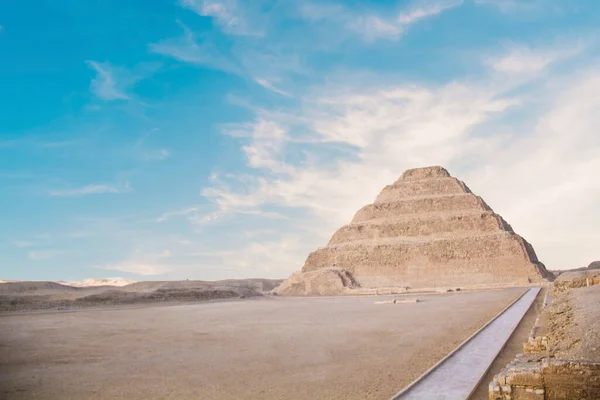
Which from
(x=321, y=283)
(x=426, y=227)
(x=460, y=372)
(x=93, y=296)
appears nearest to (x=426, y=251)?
(x=426, y=227)

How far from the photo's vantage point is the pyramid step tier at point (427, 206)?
59.2m

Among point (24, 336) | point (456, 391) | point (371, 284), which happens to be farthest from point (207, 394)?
point (371, 284)

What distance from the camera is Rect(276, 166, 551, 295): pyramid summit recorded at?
50.1 m

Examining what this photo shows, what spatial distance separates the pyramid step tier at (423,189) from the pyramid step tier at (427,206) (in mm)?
1513

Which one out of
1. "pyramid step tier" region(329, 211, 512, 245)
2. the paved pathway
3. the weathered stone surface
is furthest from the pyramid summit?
the paved pathway

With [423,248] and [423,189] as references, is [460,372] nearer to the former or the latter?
[423,248]

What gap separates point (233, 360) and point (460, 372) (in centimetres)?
Result: 463

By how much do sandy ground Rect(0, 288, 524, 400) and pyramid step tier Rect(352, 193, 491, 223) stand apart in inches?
1792

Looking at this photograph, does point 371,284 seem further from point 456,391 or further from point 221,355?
point 456,391

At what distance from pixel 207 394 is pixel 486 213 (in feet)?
180

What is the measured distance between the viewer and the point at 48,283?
50031 millimetres

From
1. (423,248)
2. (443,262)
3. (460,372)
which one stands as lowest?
(460,372)

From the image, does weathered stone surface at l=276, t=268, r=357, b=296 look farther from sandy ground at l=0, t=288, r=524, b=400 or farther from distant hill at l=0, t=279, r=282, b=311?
sandy ground at l=0, t=288, r=524, b=400

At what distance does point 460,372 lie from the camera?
6852 millimetres
